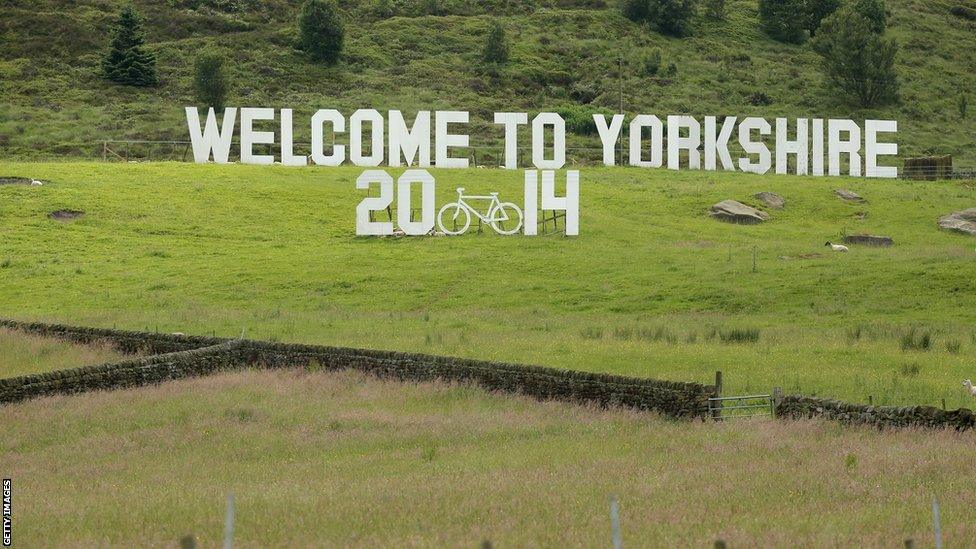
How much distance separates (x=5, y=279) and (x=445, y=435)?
41542mm

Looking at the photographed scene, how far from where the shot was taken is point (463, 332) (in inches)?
1762

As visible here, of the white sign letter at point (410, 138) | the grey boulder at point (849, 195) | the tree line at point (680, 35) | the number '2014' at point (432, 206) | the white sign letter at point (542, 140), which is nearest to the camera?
the number '2014' at point (432, 206)

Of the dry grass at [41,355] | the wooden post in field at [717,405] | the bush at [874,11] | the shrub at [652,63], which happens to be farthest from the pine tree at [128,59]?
the wooden post in field at [717,405]

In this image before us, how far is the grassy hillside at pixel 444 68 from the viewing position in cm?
12300

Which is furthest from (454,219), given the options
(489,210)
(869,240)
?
(869,240)

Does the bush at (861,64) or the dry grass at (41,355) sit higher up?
the bush at (861,64)

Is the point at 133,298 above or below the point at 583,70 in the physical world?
below

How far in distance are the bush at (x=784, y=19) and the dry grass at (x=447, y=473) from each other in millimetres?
135345

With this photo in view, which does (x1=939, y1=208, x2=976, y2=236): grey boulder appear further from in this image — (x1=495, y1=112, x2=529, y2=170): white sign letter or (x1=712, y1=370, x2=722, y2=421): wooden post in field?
(x1=712, y1=370, x2=722, y2=421): wooden post in field

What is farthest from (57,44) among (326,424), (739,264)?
(326,424)

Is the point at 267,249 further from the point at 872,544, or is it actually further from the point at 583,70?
the point at 583,70

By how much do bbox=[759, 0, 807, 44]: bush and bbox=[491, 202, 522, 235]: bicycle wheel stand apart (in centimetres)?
8787

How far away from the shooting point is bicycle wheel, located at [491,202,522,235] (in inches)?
2945

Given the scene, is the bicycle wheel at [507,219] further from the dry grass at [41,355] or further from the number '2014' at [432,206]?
the dry grass at [41,355]
